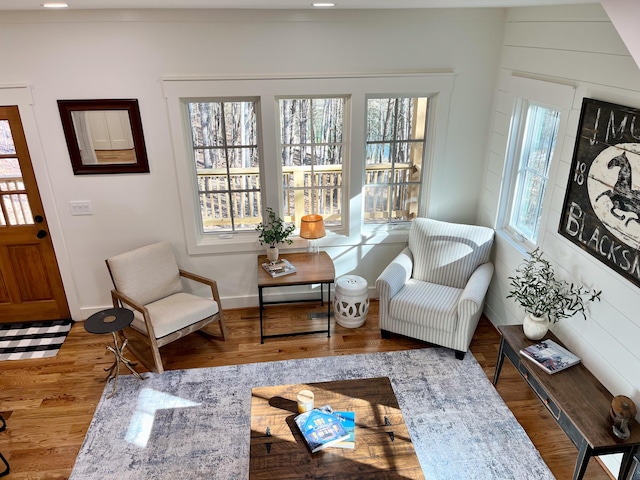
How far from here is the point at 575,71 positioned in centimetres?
290

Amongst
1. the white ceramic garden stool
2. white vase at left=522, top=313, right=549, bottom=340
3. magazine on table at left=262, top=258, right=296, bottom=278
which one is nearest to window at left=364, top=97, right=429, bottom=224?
the white ceramic garden stool

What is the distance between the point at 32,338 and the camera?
405 centimetres

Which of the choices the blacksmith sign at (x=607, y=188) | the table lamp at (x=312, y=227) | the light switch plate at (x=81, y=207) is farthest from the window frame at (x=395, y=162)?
the light switch plate at (x=81, y=207)

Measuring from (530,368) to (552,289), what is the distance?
0.56m

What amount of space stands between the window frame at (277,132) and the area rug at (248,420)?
1147 millimetres

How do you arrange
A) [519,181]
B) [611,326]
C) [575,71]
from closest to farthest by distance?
[611,326] < [575,71] < [519,181]

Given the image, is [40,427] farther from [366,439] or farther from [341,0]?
[341,0]

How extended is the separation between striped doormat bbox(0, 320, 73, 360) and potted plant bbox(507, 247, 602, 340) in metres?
3.75

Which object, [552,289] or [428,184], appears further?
[428,184]

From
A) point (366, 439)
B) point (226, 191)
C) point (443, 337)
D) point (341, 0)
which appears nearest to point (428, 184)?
point (443, 337)

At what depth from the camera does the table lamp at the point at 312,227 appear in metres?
3.96

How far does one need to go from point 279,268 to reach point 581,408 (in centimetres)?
236

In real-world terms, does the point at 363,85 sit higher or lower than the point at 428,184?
higher

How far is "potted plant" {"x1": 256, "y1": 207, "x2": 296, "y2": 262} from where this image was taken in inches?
158
